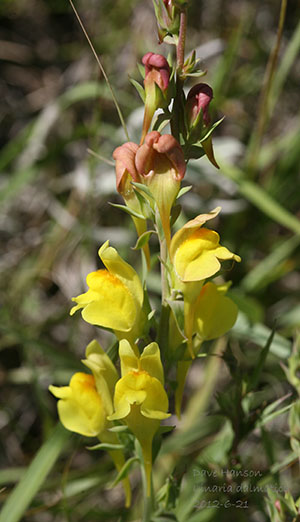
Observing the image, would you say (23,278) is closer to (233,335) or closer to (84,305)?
(233,335)

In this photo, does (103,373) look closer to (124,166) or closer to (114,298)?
(114,298)

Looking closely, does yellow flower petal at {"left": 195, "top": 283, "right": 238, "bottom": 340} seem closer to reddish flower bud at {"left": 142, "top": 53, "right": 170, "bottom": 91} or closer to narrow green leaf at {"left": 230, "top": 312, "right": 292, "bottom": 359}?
reddish flower bud at {"left": 142, "top": 53, "right": 170, "bottom": 91}

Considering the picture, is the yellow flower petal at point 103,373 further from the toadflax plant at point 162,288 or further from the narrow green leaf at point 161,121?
the narrow green leaf at point 161,121

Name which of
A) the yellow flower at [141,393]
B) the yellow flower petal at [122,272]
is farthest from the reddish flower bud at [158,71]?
the yellow flower at [141,393]

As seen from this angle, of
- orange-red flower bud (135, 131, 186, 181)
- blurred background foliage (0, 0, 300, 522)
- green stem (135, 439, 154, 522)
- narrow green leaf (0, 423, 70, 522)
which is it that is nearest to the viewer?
orange-red flower bud (135, 131, 186, 181)

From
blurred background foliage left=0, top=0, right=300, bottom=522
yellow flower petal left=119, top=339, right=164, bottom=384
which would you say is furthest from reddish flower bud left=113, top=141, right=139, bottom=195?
blurred background foliage left=0, top=0, right=300, bottom=522

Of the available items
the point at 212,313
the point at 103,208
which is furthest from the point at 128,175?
the point at 103,208
